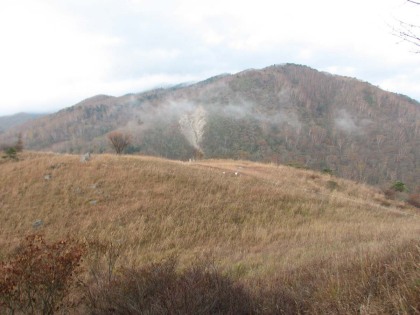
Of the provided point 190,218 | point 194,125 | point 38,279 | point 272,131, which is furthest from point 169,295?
point 272,131

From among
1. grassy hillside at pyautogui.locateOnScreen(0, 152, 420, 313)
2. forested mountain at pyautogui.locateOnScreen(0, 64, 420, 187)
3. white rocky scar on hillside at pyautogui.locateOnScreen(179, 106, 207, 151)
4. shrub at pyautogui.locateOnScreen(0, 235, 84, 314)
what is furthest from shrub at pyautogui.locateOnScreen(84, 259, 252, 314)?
white rocky scar on hillside at pyautogui.locateOnScreen(179, 106, 207, 151)

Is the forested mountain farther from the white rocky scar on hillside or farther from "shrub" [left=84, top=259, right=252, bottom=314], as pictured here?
"shrub" [left=84, top=259, right=252, bottom=314]

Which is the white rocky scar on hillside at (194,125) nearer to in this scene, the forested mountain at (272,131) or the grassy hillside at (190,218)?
the forested mountain at (272,131)

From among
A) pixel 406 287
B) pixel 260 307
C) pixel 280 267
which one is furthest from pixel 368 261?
pixel 280 267

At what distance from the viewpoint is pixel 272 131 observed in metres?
154

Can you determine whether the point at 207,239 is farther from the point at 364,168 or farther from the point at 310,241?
the point at 364,168

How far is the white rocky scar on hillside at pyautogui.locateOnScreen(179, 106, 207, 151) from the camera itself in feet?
452

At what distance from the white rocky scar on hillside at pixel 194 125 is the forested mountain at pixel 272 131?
16.8 inches

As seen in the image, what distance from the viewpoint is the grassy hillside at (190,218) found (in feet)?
21.5

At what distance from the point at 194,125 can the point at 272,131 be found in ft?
113

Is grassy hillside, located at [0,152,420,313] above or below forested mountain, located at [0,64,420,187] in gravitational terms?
above

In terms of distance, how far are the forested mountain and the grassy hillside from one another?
8780 cm

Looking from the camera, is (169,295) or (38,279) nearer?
(169,295)

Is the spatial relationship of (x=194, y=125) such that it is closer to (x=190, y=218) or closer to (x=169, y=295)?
(x=190, y=218)
